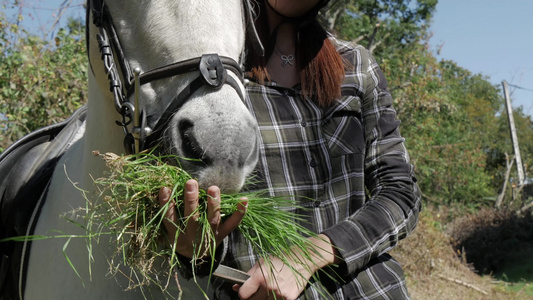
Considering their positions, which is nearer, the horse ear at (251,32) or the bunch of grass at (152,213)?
the bunch of grass at (152,213)

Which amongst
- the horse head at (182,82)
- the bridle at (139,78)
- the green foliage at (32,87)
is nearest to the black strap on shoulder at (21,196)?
the horse head at (182,82)

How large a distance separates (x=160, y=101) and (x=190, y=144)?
0.22m

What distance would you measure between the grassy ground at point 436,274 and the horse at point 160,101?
7.16 m

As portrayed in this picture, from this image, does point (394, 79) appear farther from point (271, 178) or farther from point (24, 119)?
point (271, 178)

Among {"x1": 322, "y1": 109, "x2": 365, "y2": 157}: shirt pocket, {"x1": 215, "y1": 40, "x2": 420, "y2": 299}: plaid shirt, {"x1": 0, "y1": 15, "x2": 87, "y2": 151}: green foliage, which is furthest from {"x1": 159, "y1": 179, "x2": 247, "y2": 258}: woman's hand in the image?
{"x1": 0, "y1": 15, "x2": 87, "y2": 151}: green foliage

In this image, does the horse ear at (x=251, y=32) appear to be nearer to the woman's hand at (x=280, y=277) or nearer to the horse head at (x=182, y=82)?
the horse head at (x=182, y=82)

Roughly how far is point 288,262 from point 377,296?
14.7 inches

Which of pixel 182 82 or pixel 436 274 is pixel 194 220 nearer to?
pixel 182 82

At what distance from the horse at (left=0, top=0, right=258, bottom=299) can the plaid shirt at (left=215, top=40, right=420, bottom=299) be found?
251mm

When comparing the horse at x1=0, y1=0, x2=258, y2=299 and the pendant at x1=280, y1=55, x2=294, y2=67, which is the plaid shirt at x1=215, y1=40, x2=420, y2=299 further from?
the horse at x1=0, y1=0, x2=258, y2=299

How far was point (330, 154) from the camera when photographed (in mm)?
1855

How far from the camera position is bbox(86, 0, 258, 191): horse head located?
1.41 meters

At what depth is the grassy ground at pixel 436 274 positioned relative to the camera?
842 centimetres

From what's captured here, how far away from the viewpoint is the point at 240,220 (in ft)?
4.71
